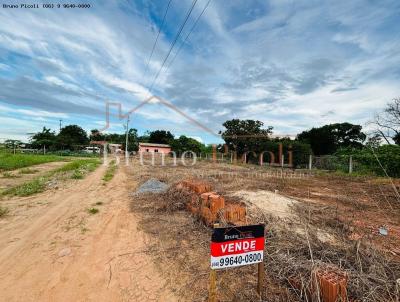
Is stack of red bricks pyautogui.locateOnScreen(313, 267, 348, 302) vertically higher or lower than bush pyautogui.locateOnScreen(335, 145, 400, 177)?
lower

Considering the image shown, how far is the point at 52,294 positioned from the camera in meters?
2.59

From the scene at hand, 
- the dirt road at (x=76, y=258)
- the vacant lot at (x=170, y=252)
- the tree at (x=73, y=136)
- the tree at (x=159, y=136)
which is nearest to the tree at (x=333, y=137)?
the vacant lot at (x=170, y=252)

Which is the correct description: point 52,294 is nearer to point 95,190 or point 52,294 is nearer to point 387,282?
point 387,282

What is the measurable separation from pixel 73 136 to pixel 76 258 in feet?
205

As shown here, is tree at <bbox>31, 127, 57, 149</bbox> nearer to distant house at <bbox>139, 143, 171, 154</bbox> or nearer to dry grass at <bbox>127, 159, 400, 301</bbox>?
distant house at <bbox>139, 143, 171, 154</bbox>

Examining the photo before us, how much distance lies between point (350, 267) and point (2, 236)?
5.09m

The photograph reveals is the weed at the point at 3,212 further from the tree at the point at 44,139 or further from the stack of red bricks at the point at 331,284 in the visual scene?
the tree at the point at 44,139

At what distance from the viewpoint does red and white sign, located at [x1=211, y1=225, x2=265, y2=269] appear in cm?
200

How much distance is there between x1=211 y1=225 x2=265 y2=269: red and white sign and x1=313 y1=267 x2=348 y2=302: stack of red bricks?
541 millimetres

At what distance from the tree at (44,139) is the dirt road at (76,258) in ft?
160

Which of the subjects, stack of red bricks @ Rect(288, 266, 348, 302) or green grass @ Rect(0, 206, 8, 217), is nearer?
stack of red bricks @ Rect(288, 266, 348, 302)

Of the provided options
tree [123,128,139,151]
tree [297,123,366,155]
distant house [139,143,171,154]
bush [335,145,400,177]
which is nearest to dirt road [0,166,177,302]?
bush [335,145,400,177]

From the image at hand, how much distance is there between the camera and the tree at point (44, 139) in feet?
157

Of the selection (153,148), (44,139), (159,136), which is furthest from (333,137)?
(44,139)
